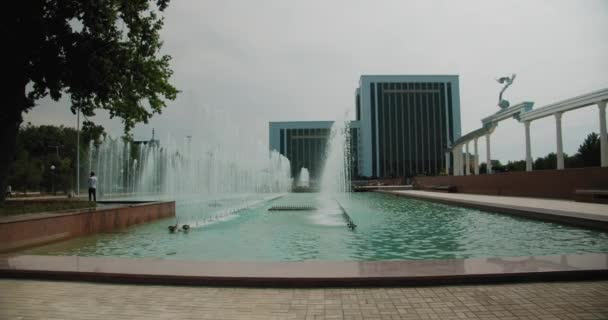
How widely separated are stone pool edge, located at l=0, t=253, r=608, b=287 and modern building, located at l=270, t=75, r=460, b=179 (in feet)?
252

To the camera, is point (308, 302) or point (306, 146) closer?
point (308, 302)

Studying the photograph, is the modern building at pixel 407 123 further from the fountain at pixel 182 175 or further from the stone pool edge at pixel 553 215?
the stone pool edge at pixel 553 215

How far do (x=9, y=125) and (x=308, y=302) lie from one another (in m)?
10.2

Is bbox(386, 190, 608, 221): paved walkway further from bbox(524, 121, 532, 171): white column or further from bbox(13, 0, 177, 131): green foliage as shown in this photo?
bbox(13, 0, 177, 131): green foliage

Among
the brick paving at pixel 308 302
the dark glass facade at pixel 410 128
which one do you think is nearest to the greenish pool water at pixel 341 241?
the brick paving at pixel 308 302

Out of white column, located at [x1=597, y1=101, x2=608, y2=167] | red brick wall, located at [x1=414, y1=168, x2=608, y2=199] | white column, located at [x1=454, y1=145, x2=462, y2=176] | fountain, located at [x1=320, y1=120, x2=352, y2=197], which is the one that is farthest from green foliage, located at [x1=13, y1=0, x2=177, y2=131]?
white column, located at [x1=454, y1=145, x2=462, y2=176]

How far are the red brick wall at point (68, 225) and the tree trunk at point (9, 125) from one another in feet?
7.89

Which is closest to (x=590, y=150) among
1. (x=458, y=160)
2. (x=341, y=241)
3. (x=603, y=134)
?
(x=458, y=160)

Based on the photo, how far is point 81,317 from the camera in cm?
380

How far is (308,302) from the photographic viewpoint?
13.7ft

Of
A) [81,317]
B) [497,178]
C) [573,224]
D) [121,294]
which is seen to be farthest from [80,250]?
[497,178]

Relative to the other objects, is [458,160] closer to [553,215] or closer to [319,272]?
[553,215]

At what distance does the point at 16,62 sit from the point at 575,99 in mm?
25000

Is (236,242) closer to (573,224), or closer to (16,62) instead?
(16,62)
